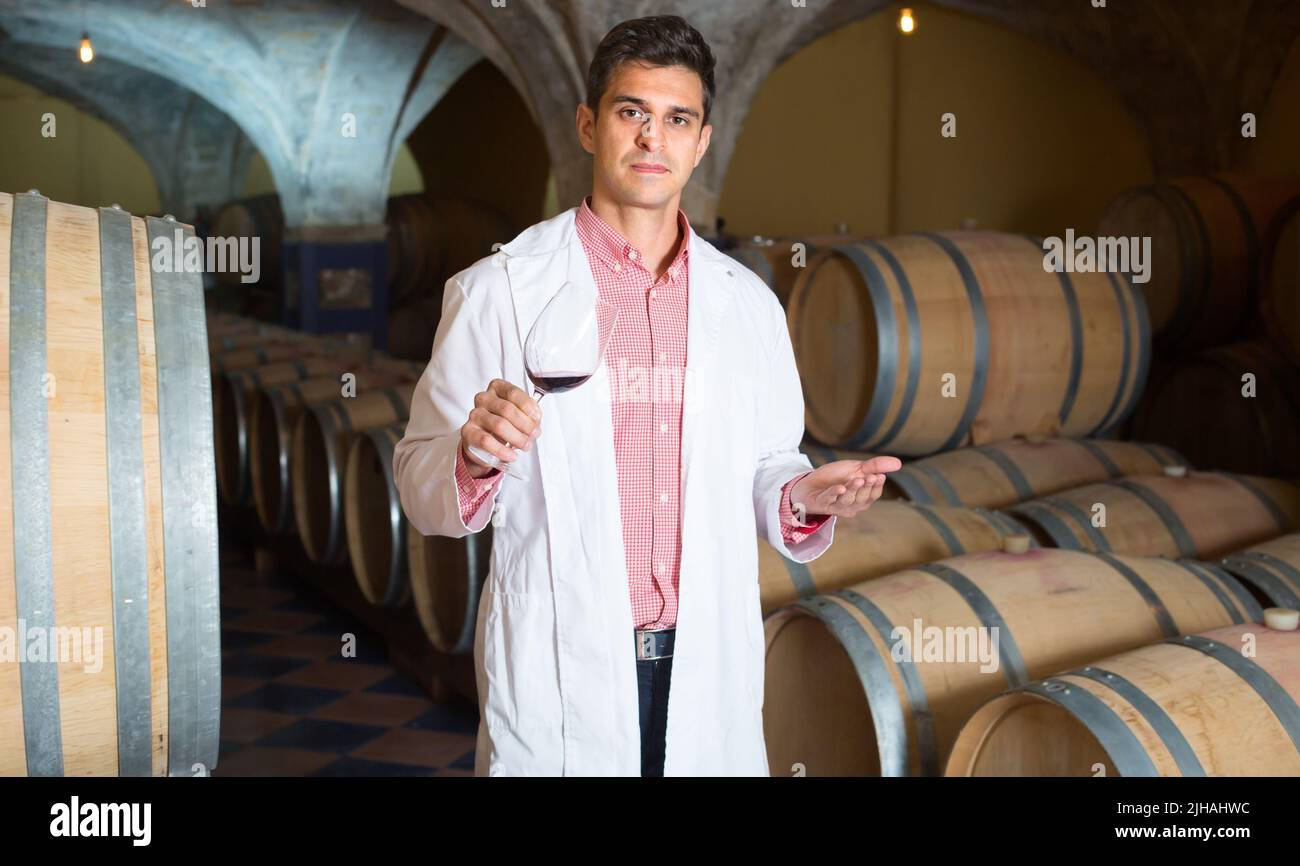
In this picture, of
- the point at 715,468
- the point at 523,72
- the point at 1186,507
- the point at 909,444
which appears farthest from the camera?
the point at 523,72

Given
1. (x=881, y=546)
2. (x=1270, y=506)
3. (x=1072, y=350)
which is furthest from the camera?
(x=1072, y=350)

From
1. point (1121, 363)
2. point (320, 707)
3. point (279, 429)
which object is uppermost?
point (1121, 363)

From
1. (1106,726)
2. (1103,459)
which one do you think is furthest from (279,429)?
(1106,726)

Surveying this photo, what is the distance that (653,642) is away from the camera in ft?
5.94

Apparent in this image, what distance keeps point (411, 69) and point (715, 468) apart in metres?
9.12

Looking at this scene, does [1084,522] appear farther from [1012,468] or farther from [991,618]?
[991,618]

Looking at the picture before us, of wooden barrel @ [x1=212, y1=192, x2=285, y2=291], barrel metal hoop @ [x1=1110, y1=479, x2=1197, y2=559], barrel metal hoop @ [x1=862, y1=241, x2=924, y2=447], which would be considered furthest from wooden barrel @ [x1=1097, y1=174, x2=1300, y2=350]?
wooden barrel @ [x1=212, y1=192, x2=285, y2=291]

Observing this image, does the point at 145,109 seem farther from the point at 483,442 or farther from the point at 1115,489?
the point at 483,442

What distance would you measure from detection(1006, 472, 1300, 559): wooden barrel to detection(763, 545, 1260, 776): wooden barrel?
Result: 1.85 feet

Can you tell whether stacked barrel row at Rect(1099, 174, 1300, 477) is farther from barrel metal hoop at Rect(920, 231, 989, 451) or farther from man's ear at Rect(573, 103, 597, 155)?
man's ear at Rect(573, 103, 597, 155)

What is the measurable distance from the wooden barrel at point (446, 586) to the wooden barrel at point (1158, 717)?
2.20 m

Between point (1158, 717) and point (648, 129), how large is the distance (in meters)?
1.19

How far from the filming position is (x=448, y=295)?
1.87 m
